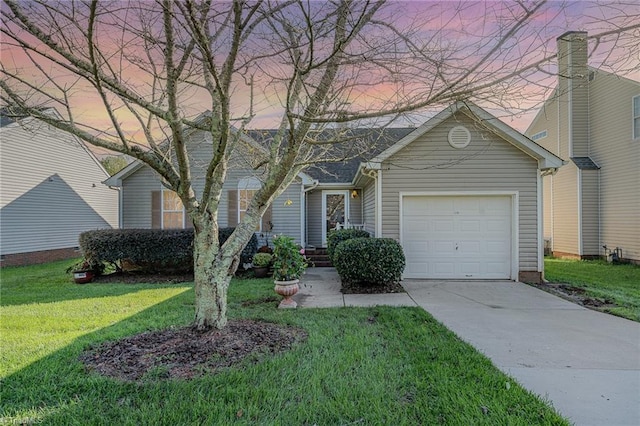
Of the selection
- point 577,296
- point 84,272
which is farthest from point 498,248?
point 84,272

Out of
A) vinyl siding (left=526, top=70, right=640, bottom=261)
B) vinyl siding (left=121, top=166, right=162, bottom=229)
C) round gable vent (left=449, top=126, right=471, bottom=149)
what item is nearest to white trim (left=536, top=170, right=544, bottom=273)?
round gable vent (left=449, top=126, right=471, bottom=149)

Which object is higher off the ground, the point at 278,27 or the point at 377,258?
the point at 278,27

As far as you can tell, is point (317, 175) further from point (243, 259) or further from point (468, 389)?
point (468, 389)

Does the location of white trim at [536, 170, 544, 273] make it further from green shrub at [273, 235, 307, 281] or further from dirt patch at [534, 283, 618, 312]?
green shrub at [273, 235, 307, 281]

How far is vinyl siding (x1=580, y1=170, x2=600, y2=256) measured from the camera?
523 inches

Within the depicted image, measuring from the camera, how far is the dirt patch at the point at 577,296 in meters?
6.43

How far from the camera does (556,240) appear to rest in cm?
1501

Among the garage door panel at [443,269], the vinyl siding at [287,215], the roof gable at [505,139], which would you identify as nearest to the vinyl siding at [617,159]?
the roof gable at [505,139]

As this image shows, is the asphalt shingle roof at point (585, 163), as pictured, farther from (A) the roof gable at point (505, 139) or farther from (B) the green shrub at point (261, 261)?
(B) the green shrub at point (261, 261)

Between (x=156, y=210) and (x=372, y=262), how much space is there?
8.99 m

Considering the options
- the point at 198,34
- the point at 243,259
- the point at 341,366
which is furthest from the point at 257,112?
the point at 243,259

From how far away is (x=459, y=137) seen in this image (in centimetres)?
884

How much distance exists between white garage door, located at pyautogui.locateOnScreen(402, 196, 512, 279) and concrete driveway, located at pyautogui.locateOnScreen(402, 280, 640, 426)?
4.50ft

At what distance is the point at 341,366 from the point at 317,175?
10.6 m
